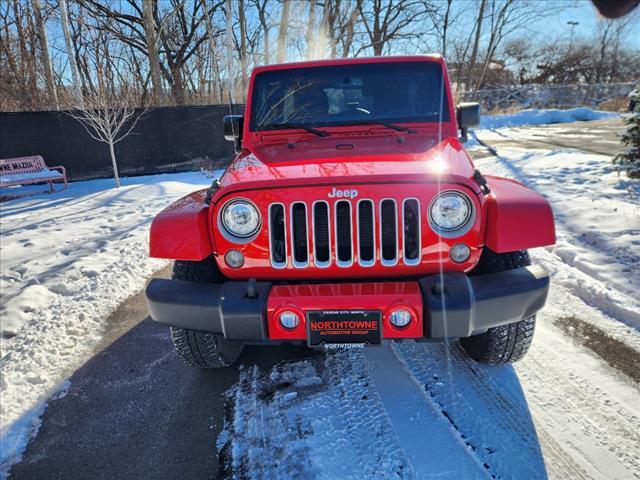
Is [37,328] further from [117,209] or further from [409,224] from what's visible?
[117,209]

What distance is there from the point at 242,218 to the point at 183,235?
1.10 feet

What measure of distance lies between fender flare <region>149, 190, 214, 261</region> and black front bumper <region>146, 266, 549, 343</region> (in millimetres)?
189

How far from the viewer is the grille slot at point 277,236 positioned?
219 centimetres

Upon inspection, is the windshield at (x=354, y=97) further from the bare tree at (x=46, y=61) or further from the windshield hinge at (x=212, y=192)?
the bare tree at (x=46, y=61)

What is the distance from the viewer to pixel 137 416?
Result: 8.20 feet

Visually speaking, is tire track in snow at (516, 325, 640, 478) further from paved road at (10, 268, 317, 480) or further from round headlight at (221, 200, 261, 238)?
round headlight at (221, 200, 261, 238)

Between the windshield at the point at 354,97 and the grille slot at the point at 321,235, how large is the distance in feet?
4.00

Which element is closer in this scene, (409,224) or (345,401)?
(409,224)

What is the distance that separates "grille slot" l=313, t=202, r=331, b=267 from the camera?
2201mm

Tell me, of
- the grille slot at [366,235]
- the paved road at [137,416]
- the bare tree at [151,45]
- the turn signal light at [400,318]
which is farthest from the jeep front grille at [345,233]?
the bare tree at [151,45]

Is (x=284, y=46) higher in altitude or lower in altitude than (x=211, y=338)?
higher

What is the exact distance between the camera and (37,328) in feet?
11.3

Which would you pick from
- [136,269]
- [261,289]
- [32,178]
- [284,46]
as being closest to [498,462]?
[261,289]

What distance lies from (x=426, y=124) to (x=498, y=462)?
222cm
